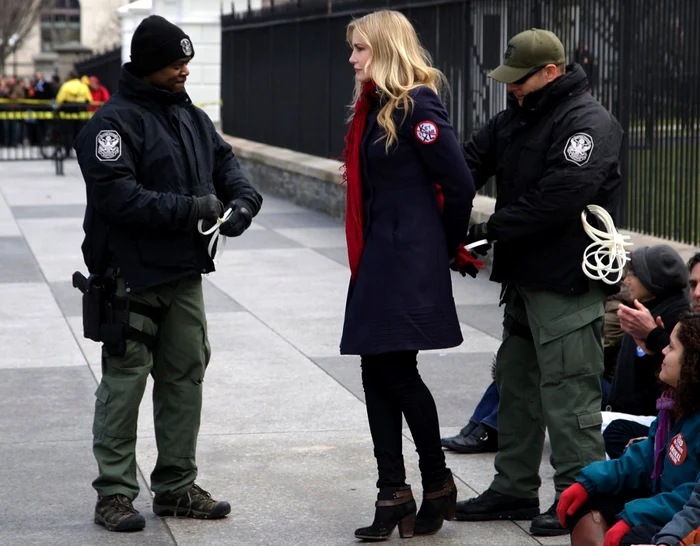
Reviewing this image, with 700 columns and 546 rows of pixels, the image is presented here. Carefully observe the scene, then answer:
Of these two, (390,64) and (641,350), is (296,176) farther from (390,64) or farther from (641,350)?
(390,64)

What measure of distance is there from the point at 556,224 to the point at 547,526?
3.57ft

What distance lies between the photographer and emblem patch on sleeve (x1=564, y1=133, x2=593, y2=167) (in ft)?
14.6

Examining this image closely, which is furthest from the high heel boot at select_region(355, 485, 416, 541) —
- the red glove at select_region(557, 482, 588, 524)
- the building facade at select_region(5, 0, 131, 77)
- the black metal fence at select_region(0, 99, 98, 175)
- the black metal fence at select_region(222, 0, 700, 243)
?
the building facade at select_region(5, 0, 131, 77)

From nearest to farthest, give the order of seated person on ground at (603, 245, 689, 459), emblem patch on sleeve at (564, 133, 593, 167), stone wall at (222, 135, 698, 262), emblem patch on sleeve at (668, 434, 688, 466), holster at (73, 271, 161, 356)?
emblem patch on sleeve at (668, 434, 688, 466) < emblem patch on sleeve at (564, 133, 593, 167) < holster at (73, 271, 161, 356) < seated person on ground at (603, 245, 689, 459) < stone wall at (222, 135, 698, 262)

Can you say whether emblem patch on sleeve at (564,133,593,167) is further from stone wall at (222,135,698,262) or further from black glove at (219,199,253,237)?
stone wall at (222,135,698,262)

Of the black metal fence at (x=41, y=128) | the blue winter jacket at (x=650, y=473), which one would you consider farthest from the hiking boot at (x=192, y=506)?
the black metal fence at (x=41, y=128)

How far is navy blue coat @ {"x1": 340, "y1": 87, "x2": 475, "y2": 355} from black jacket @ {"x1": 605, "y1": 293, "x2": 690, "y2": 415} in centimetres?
115

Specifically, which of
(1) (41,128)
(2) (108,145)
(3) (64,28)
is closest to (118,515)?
(2) (108,145)

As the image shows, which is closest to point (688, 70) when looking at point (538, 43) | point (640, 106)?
point (640, 106)

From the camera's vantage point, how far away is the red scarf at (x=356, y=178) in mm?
4465

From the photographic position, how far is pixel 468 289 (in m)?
10.1

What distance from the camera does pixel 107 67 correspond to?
30.4m

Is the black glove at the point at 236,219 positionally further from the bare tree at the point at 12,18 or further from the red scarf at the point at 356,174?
the bare tree at the point at 12,18

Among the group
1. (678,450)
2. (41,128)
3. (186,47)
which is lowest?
(41,128)
